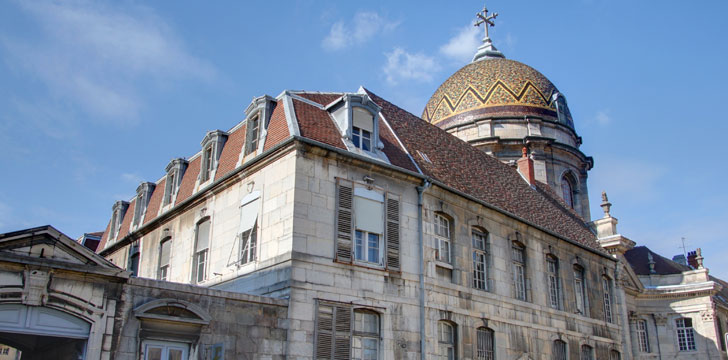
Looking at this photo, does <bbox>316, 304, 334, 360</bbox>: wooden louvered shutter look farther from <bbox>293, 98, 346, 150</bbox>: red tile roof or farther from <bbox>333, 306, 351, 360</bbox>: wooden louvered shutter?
<bbox>293, 98, 346, 150</bbox>: red tile roof

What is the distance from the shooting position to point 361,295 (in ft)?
50.0

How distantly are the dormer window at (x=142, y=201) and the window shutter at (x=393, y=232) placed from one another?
10.2 m

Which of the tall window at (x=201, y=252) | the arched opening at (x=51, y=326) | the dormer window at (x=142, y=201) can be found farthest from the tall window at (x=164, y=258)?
the arched opening at (x=51, y=326)

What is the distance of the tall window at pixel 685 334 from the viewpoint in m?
33.2

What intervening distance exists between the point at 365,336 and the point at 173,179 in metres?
9.32

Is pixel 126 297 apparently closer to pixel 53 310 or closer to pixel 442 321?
pixel 53 310

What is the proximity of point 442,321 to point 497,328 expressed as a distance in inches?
89.0

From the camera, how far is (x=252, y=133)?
17.6 metres

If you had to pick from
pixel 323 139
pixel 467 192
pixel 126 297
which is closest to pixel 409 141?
pixel 467 192

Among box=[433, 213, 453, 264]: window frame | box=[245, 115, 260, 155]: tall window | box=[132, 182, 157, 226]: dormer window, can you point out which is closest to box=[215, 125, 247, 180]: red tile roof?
box=[245, 115, 260, 155]: tall window

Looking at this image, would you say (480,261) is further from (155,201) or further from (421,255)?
(155,201)

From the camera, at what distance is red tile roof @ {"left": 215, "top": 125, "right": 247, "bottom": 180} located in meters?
17.9

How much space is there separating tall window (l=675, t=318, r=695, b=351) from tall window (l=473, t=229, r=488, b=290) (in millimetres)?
19036

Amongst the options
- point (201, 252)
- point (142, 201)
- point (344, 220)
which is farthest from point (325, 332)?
point (142, 201)
